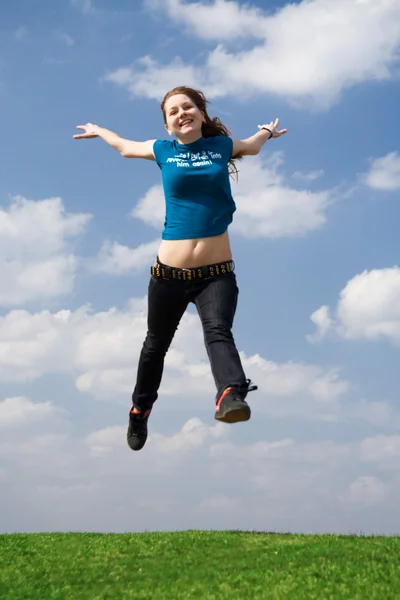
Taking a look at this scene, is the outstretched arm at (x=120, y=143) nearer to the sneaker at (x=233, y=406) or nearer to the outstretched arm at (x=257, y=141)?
the outstretched arm at (x=257, y=141)

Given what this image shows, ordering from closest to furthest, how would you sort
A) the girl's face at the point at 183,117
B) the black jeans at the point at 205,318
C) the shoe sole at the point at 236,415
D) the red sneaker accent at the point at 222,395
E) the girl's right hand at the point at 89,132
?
the shoe sole at the point at 236,415 → the red sneaker accent at the point at 222,395 → the black jeans at the point at 205,318 → the girl's face at the point at 183,117 → the girl's right hand at the point at 89,132

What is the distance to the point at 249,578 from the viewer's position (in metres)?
8.06

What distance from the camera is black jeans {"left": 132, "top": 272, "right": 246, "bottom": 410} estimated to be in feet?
25.6

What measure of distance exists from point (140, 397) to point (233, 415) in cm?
267

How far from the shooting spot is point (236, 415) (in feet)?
24.1

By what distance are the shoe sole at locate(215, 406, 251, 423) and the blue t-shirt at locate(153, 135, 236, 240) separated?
6.53 ft

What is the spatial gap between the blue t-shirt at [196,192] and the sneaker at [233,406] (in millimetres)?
1761

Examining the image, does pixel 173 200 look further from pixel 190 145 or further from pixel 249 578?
pixel 249 578

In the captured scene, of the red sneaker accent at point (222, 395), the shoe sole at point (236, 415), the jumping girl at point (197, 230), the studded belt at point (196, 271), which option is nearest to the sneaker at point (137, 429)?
the jumping girl at point (197, 230)

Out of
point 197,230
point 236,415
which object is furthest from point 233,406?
point 197,230

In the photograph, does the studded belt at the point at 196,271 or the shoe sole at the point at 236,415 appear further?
the studded belt at the point at 196,271

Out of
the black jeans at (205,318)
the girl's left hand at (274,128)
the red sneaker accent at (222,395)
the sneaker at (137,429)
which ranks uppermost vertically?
the girl's left hand at (274,128)

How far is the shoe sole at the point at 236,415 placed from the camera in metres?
7.30

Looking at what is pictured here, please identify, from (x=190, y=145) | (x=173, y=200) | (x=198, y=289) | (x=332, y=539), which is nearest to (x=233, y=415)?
(x=198, y=289)
